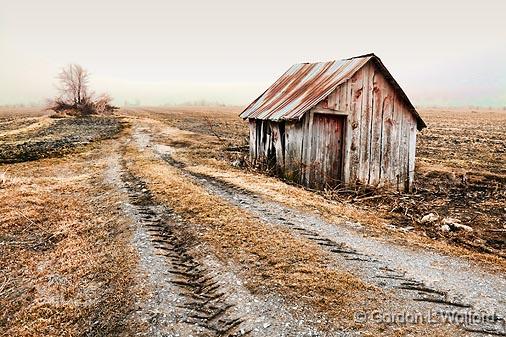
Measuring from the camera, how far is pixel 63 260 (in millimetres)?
8469

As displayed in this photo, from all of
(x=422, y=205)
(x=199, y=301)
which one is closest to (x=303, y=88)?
(x=422, y=205)

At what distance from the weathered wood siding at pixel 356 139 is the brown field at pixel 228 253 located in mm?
754

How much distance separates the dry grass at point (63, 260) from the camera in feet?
20.6

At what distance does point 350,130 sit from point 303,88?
9.23 feet

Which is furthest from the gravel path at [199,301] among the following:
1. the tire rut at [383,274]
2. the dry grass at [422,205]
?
the dry grass at [422,205]

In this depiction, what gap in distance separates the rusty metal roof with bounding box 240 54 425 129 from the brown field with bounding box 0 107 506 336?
240 centimetres

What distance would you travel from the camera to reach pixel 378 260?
7.72 m

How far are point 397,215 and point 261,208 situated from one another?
3.50 m

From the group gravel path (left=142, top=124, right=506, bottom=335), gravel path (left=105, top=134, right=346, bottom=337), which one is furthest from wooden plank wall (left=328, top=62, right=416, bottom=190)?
gravel path (left=105, top=134, right=346, bottom=337)

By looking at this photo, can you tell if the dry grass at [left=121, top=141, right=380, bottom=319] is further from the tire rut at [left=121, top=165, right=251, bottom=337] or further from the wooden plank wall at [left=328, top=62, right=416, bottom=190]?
the wooden plank wall at [left=328, top=62, right=416, bottom=190]

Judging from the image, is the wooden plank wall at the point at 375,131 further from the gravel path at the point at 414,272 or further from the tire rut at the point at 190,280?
the tire rut at the point at 190,280

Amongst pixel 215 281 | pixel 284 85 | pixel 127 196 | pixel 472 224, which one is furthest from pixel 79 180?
pixel 472 224

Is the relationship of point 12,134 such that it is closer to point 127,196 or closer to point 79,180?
point 79,180

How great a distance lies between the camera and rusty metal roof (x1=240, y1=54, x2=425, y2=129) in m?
13.9
